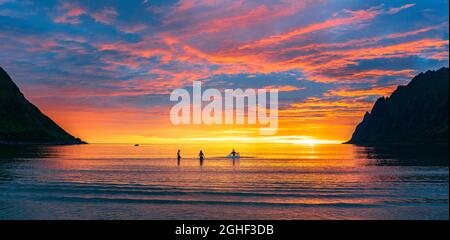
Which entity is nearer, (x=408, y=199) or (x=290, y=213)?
(x=290, y=213)

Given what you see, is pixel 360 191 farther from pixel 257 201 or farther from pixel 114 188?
pixel 114 188

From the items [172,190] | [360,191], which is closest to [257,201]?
[172,190]
